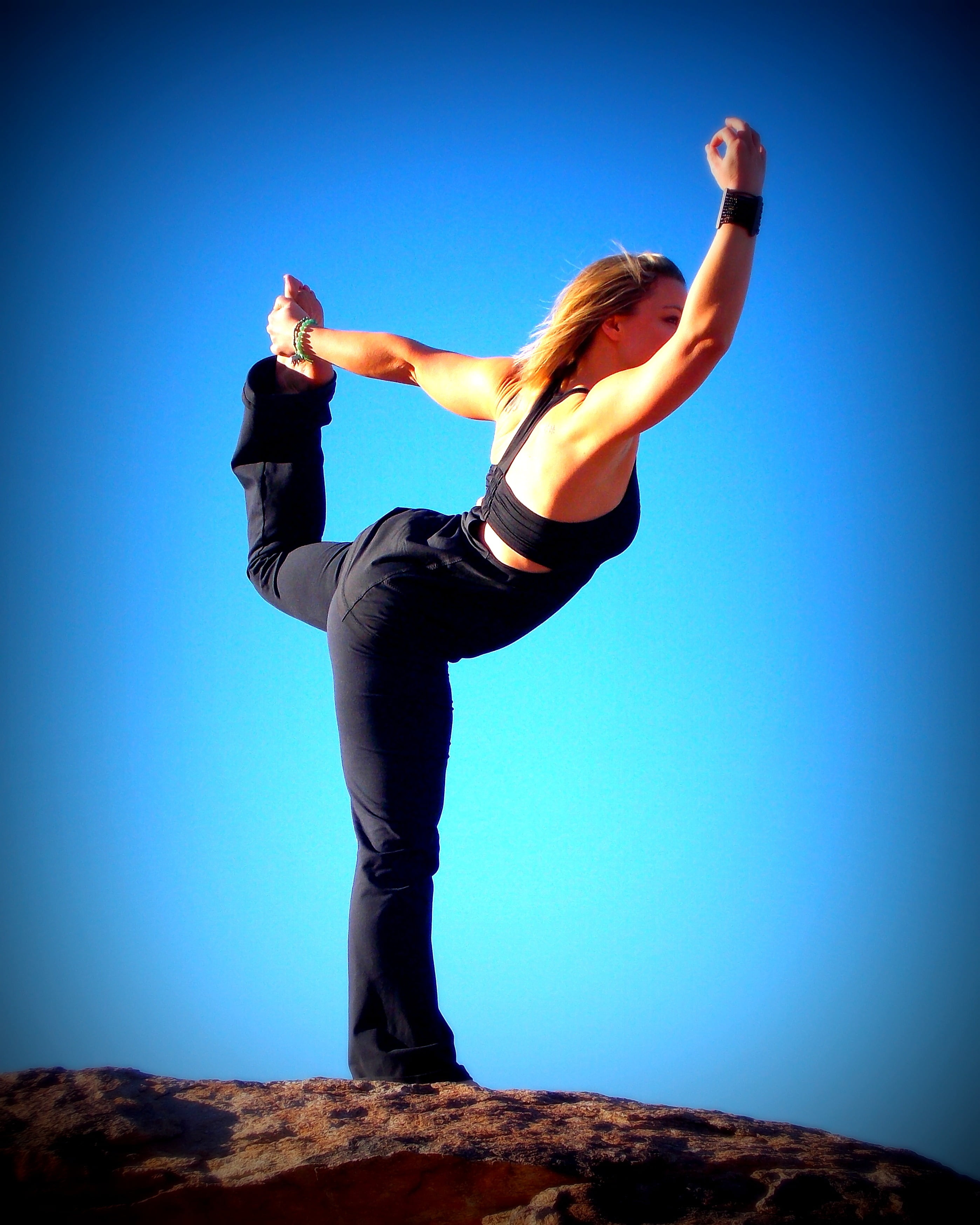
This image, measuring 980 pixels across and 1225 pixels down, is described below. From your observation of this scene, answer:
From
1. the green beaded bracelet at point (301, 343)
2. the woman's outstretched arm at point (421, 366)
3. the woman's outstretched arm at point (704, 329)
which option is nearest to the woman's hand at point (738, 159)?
the woman's outstretched arm at point (704, 329)

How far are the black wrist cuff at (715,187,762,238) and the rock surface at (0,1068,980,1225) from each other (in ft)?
7.46

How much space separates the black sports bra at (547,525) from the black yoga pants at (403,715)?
86 millimetres

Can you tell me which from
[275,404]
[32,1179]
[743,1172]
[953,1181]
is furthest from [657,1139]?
[275,404]

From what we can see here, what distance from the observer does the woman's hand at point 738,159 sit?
2744 mm

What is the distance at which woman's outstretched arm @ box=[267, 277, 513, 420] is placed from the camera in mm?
3604

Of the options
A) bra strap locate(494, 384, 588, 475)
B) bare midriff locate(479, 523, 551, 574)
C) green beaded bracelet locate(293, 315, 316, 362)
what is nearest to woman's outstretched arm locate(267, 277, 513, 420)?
green beaded bracelet locate(293, 315, 316, 362)

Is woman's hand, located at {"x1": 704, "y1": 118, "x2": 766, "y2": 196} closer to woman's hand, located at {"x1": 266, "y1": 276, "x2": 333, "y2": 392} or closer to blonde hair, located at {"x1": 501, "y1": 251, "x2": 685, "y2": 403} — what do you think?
blonde hair, located at {"x1": 501, "y1": 251, "x2": 685, "y2": 403}

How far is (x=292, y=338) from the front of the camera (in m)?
3.91

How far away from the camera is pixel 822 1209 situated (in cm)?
222

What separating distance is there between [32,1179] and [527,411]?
7.63ft

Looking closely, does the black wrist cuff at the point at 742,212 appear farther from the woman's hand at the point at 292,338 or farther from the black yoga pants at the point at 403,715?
the woman's hand at the point at 292,338

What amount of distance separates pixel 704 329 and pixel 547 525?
686 millimetres

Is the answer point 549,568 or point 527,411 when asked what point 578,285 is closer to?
point 527,411

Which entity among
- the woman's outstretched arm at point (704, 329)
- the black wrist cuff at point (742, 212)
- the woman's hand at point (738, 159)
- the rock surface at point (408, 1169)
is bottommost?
the rock surface at point (408, 1169)
